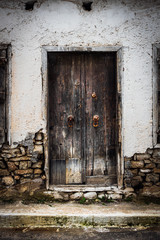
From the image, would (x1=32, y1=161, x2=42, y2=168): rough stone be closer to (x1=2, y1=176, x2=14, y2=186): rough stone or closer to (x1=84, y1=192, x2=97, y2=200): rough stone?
(x1=2, y1=176, x2=14, y2=186): rough stone

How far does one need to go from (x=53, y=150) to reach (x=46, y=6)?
2.32 meters

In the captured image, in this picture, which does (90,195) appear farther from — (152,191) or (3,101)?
(3,101)

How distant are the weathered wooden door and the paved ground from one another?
836mm

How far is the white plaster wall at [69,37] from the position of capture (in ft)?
10.6

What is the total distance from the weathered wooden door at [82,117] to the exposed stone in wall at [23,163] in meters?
0.23

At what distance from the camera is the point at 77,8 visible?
3.24 meters

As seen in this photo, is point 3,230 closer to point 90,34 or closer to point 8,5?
point 90,34

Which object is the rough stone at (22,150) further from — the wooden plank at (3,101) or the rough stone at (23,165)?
the wooden plank at (3,101)

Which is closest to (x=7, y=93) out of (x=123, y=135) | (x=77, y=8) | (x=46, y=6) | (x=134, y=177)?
(x=46, y=6)

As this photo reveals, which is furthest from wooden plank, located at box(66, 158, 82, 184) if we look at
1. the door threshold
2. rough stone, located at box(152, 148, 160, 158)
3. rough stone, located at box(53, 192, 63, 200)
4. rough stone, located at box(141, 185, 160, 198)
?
rough stone, located at box(152, 148, 160, 158)

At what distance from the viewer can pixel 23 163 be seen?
3.29m

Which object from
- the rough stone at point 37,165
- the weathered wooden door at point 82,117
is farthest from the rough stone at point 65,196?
the rough stone at point 37,165

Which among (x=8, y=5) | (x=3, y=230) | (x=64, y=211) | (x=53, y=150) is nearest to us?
(x=3, y=230)

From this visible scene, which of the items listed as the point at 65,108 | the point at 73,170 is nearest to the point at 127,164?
the point at 73,170
